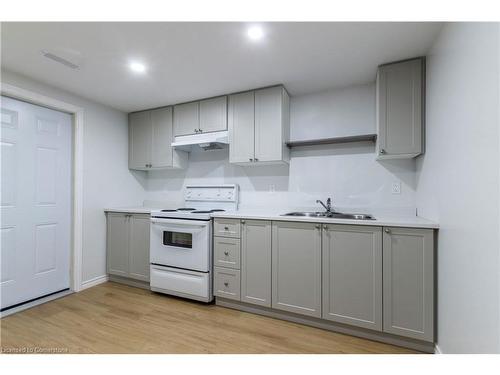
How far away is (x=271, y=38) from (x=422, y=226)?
1761 millimetres

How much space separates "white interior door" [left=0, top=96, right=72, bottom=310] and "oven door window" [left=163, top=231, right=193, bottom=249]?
1.22m

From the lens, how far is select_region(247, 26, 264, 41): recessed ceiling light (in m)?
1.63

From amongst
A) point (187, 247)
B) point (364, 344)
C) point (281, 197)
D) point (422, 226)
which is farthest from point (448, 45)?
point (187, 247)

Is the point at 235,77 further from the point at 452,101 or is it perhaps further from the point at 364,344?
the point at 364,344

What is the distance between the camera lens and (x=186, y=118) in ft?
9.95

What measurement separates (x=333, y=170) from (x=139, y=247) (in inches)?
98.1

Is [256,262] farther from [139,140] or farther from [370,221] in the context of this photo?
[139,140]

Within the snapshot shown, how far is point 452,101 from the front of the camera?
57.1 inches

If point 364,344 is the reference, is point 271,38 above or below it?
above

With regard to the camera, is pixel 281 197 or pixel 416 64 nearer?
pixel 416 64

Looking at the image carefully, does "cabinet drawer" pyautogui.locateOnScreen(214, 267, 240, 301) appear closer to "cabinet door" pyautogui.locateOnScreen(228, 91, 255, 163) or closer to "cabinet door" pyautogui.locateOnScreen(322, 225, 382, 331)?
"cabinet door" pyautogui.locateOnScreen(322, 225, 382, 331)

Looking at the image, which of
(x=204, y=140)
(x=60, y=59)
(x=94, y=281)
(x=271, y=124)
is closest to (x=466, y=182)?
(x=271, y=124)

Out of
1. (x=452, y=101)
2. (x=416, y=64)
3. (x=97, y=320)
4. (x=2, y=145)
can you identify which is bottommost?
(x=97, y=320)

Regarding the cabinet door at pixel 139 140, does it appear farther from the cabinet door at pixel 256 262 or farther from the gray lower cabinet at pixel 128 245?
the cabinet door at pixel 256 262
